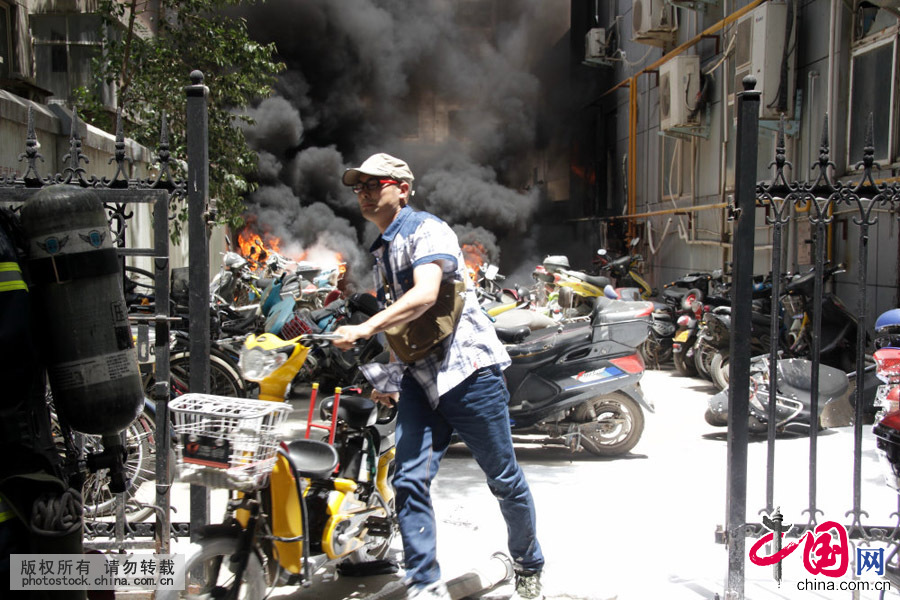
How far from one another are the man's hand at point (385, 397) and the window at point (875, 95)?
5.46 m

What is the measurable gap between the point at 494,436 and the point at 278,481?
31.8 inches

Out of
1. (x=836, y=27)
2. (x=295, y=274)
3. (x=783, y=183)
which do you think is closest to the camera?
(x=783, y=183)

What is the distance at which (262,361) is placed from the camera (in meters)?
3.04

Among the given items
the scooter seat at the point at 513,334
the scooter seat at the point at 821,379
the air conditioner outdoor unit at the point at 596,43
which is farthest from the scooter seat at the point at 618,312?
the air conditioner outdoor unit at the point at 596,43

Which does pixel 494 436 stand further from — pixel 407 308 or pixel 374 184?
pixel 374 184

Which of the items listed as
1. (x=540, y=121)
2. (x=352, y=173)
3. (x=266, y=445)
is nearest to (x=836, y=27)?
(x=352, y=173)

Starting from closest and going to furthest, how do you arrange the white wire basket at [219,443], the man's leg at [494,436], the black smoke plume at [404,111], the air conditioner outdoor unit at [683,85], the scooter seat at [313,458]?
the white wire basket at [219,443]
the man's leg at [494,436]
the scooter seat at [313,458]
the air conditioner outdoor unit at [683,85]
the black smoke plume at [404,111]

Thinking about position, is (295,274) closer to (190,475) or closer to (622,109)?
(190,475)

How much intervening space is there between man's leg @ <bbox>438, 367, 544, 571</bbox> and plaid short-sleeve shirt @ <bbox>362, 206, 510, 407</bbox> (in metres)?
0.06

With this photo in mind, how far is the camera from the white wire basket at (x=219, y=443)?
2400mm

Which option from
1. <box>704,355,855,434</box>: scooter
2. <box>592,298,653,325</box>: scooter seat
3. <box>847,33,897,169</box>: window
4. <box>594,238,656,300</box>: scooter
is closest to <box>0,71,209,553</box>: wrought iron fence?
<box>592,298,653,325</box>: scooter seat

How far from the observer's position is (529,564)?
291 cm

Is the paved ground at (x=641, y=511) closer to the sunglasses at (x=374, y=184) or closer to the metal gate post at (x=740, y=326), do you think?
the metal gate post at (x=740, y=326)

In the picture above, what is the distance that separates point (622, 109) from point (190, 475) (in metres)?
14.6
